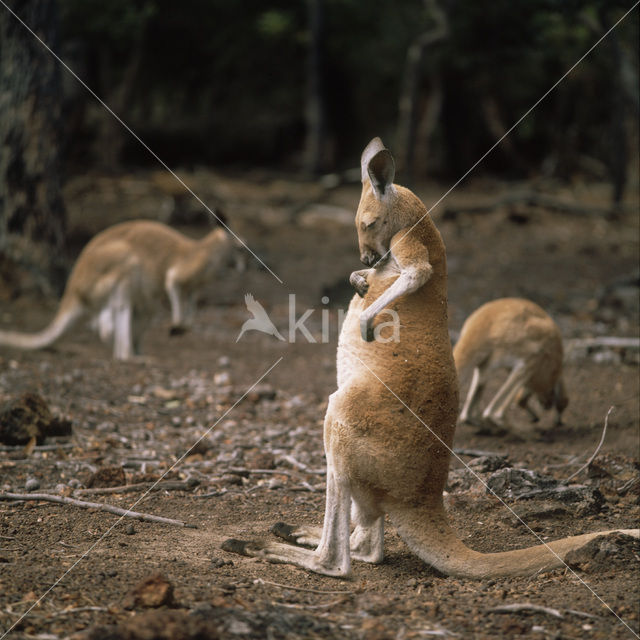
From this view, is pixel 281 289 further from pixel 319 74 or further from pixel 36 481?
pixel 319 74

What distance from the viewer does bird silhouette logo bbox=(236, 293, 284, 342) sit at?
8.76 m

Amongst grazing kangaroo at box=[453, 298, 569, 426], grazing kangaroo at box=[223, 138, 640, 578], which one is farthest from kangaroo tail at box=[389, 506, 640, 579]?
grazing kangaroo at box=[453, 298, 569, 426]

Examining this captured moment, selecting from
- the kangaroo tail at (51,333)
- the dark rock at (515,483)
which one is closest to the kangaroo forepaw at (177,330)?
the kangaroo tail at (51,333)

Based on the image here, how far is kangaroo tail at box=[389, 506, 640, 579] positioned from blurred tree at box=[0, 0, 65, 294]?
23.0 feet

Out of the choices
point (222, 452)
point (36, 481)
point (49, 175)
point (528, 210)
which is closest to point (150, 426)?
point (222, 452)

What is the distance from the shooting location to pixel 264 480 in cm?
478

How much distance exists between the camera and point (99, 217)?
13.0 metres

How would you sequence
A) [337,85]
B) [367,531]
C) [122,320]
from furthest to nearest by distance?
[337,85] < [122,320] < [367,531]

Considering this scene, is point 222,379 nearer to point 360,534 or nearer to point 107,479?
point 107,479

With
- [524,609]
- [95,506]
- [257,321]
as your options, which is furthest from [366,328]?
[257,321]

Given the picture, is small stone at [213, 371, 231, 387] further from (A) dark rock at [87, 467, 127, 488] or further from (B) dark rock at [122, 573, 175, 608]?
(B) dark rock at [122, 573, 175, 608]

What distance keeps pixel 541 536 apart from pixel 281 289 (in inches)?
276

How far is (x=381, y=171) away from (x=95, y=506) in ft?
6.93

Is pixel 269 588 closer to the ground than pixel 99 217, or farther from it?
closer to the ground
